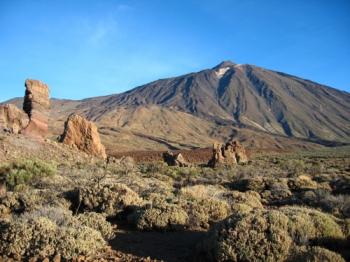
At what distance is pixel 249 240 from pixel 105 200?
502 cm

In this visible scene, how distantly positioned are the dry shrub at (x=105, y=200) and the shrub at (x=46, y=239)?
2910mm

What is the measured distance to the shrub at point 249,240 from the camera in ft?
21.9

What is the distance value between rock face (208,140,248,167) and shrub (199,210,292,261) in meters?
30.4

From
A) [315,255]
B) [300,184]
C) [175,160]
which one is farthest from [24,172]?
[175,160]

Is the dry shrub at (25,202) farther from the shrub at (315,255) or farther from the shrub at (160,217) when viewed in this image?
the shrub at (315,255)

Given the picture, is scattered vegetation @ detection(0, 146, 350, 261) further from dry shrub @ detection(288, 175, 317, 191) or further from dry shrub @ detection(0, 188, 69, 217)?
dry shrub @ detection(288, 175, 317, 191)

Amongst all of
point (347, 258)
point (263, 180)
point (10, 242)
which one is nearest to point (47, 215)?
point (10, 242)

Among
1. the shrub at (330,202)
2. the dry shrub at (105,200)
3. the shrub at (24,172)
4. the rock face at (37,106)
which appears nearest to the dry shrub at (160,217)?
the dry shrub at (105,200)

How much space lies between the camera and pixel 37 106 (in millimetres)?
35562

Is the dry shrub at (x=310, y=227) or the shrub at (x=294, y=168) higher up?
the shrub at (x=294, y=168)

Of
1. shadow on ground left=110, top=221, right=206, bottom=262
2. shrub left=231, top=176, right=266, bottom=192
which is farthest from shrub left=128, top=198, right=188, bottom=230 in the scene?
shrub left=231, top=176, right=266, bottom=192

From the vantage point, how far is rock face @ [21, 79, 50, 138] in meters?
34.6

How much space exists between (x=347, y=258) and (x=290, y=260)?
91 centimetres

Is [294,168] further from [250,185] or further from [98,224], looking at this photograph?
[98,224]
